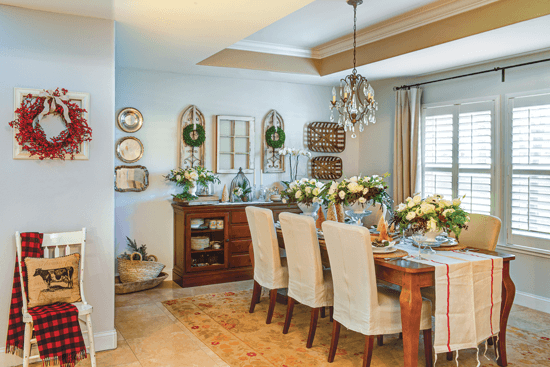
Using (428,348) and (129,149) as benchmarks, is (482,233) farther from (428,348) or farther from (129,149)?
(129,149)

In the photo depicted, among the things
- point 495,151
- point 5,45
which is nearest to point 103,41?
point 5,45

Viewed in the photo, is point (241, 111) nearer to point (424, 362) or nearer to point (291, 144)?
point (291, 144)

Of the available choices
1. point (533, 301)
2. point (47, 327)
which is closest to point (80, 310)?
point (47, 327)

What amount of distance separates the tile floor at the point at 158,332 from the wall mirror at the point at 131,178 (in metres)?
1.19

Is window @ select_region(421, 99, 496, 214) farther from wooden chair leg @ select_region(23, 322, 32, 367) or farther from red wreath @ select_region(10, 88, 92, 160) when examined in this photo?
wooden chair leg @ select_region(23, 322, 32, 367)

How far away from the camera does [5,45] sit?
10.2 ft

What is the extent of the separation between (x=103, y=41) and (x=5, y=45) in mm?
637

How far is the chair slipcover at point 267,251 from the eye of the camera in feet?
12.7

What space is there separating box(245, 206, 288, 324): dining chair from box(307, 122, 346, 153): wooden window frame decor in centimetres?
247

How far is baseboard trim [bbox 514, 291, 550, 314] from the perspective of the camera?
4.33m

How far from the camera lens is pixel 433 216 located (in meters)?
3.06

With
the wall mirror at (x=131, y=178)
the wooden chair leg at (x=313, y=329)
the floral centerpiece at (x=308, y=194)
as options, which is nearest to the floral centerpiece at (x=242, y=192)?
the wall mirror at (x=131, y=178)

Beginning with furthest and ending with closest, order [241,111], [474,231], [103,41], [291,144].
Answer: [291,144] → [241,111] → [474,231] → [103,41]

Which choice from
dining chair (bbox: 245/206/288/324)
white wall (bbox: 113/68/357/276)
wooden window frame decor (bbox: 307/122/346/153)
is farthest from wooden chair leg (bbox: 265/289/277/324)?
wooden window frame decor (bbox: 307/122/346/153)
